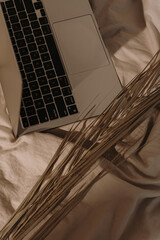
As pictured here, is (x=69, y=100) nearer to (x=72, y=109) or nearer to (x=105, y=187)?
(x=72, y=109)

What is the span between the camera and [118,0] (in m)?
0.85

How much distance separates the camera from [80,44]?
80 centimetres

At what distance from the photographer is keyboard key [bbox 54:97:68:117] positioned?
728 mm

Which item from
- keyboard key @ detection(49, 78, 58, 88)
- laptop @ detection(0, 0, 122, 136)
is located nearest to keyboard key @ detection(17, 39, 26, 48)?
laptop @ detection(0, 0, 122, 136)

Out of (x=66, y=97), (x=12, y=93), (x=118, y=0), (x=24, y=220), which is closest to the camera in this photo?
(x=24, y=220)

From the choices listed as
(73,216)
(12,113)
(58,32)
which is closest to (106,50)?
(58,32)

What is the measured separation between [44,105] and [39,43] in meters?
0.15

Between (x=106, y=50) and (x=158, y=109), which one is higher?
(x=106, y=50)

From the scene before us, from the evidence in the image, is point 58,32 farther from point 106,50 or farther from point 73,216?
point 73,216

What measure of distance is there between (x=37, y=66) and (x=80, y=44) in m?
0.11

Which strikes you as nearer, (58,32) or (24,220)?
(24,220)

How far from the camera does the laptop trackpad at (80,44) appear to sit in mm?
783

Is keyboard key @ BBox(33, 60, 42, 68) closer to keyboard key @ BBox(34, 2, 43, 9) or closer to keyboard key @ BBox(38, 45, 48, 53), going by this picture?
keyboard key @ BBox(38, 45, 48, 53)

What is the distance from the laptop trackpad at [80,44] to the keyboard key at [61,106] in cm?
8
